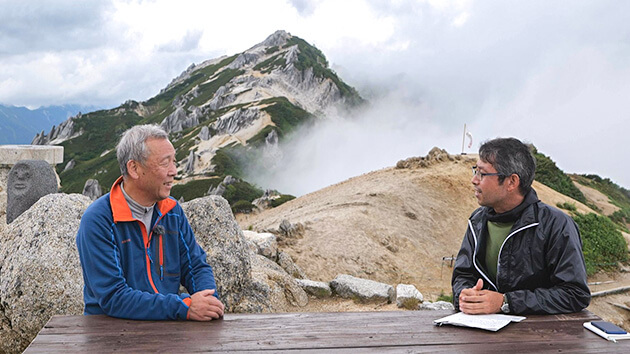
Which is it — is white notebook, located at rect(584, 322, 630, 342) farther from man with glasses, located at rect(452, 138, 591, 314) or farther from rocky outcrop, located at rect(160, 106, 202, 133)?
rocky outcrop, located at rect(160, 106, 202, 133)

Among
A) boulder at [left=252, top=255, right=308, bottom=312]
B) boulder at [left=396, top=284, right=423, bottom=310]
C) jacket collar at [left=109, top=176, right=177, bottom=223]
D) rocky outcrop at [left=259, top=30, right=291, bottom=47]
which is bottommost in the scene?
boulder at [left=396, top=284, right=423, bottom=310]

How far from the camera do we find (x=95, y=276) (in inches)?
116

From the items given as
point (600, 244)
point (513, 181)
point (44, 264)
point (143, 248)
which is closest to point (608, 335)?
point (513, 181)

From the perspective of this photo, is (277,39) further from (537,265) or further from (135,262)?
(537,265)

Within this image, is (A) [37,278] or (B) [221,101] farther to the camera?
(B) [221,101]

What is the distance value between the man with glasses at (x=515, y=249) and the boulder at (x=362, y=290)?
6177 mm

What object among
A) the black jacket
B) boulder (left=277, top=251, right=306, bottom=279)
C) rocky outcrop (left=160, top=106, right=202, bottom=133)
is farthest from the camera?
rocky outcrop (left=160, top=106, right=202, bottom=133)

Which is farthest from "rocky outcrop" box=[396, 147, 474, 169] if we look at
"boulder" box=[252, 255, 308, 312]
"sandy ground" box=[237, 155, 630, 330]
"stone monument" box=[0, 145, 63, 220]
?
"stone monument" box=[0, 145, 63, 220]

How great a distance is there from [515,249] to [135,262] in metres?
2.43

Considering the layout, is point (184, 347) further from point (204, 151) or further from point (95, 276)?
point (204, 151)

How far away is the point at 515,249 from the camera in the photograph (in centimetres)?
323

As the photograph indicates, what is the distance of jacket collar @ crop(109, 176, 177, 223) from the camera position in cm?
305

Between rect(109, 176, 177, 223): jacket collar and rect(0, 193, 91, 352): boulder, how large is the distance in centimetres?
229

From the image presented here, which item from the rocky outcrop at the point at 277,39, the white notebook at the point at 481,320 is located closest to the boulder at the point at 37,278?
the white notebook at the point at 481,320
